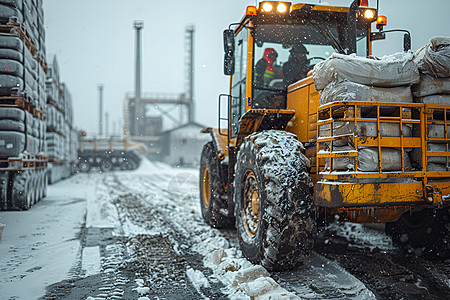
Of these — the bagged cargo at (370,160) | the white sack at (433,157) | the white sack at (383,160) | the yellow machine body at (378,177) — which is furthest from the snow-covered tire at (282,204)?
the white sack at (433,157)

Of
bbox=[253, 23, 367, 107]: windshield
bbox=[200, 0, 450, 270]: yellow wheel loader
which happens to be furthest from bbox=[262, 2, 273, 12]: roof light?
bbox=[253, 23, 367, 107]: windshield

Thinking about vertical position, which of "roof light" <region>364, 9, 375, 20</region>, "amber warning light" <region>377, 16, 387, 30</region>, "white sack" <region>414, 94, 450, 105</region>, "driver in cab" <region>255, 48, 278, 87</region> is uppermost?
"roof light" <region>364, 9, 375, 20</region>

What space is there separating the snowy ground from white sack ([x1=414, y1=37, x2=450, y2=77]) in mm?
1894

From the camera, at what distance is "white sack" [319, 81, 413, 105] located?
3488 millimetres

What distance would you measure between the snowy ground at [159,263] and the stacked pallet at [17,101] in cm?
67

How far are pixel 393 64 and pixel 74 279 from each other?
3.54 metres

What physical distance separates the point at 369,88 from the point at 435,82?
22.9 inches

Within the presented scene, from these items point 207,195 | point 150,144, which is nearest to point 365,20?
point 207,195

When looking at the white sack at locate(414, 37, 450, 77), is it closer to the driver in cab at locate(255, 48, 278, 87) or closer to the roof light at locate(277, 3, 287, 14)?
the roof light at locate(277, 3, 287, 14)

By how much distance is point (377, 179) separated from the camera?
3.36m

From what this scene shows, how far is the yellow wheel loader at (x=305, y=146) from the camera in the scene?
11.1 feet

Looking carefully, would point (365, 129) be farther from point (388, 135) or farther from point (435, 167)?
point (435, 167)

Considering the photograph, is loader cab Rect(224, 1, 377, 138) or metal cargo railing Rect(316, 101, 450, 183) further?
loader cab Rect(224, 1, 377, 138)

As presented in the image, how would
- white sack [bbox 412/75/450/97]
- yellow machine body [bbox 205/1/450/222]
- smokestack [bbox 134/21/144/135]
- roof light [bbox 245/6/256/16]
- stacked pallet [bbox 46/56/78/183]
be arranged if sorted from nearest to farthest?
yellow machine body [bbox 205/1/450/222], white sack [bbox 412/75/450/97], roof light [bbox 245/6/256/16], stacked pallet [bbox 46/56/78/183], smokestack [bbox 134/21/144/135]
